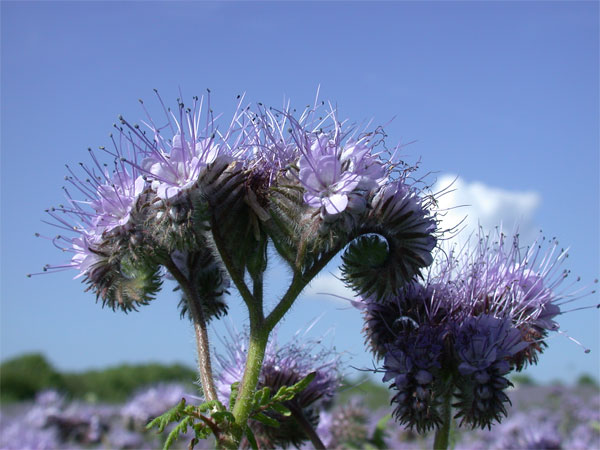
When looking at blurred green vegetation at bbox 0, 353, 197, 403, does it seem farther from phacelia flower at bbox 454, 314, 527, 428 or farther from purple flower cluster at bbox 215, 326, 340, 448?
phacelia flower at bbox 454, 314, 527, 428

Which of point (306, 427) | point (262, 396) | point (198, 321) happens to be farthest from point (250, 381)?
point (306, 427)

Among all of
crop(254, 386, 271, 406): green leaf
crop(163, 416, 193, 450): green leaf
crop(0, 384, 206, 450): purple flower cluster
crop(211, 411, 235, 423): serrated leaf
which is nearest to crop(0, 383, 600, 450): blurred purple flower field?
crop(0, 384, 206, 450): purple flower cluster

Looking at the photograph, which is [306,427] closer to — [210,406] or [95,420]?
[210,406]

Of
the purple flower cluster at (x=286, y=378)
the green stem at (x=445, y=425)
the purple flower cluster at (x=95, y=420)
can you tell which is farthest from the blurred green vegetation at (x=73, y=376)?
the green stem at (x=445, y=425)

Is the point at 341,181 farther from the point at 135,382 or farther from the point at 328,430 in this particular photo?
the point at 135,382

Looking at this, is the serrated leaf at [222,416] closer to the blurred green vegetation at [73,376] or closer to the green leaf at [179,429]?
the green leaf at [179,429]

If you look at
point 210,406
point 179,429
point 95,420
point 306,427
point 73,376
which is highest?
point 73,376

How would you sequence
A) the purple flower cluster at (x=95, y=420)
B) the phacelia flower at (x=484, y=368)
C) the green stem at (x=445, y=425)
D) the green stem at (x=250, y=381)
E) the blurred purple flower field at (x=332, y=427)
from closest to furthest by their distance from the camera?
the green stem at (x=250, y=381) < the phacelia flower at (x=484, y=368) < the green stem at (x=445, y=425) < the blurred purple flower field at (x=332, y=427) < the purple flower cluster at (x=95, y=420)
